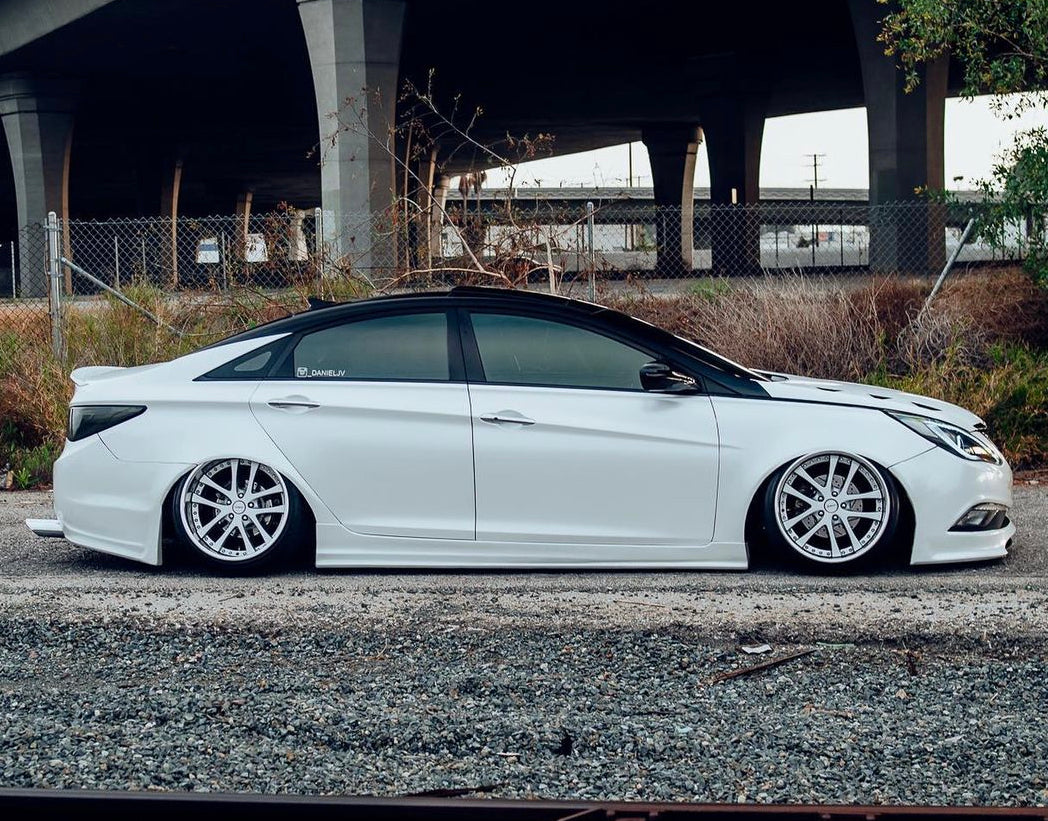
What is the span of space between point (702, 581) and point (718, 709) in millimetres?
1944

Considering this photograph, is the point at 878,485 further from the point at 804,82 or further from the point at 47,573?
the point at 804,82

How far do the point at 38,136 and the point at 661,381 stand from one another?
124 ft

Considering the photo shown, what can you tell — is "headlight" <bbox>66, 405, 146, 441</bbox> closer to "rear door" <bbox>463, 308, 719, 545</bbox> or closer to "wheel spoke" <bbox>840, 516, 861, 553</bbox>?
"rear door" <bbox>463, 308, 719, 545</bbox>

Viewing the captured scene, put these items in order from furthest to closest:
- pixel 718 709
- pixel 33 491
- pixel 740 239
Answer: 1. pixel 740 239
2. pixel 33 491
3. pixel 718 709

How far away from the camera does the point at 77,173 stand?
65.3 metres

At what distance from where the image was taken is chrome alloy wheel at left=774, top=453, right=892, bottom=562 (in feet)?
21.9

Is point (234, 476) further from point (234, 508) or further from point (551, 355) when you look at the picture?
point (551, 355)

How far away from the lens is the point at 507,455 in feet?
22.0

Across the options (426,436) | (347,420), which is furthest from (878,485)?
(347,420)

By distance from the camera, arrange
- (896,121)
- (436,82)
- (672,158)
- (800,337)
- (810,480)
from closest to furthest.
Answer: (810,480), (800,337), (896,121), (436,82), (672,158)

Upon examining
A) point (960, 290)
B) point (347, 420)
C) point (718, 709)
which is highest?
point (960, 290)

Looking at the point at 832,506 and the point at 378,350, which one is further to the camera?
the point at 378,350

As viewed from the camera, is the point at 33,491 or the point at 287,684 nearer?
the point at 287,684

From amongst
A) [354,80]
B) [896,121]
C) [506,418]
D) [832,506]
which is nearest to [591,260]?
[506,418]
